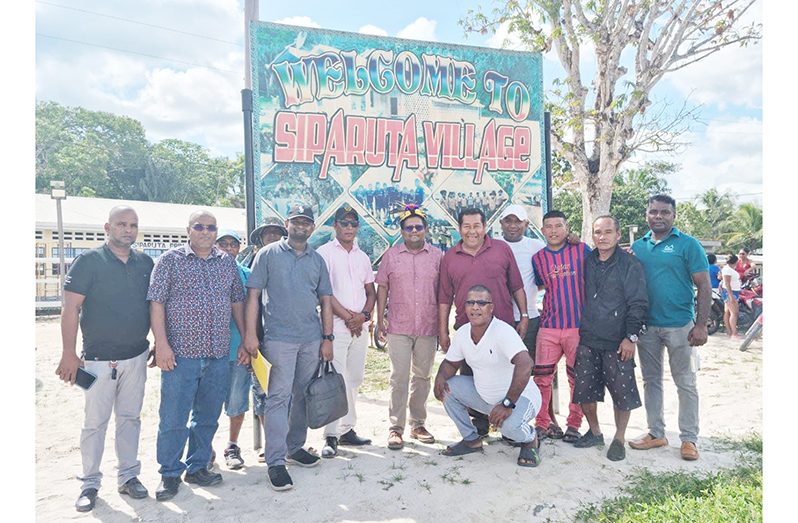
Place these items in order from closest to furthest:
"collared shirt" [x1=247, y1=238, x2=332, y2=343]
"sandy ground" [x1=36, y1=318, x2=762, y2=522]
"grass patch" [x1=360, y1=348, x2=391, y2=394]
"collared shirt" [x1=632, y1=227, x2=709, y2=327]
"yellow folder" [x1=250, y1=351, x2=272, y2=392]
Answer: "sandy ground" [x1=36, y1=318, x2=762, y2=522] → "yellow folder" [x1=250, y1=351, x2=272, y2=392] → "collared shirt" [x1=247, y1=238, x2=332, y2=343] → "collared shirt" [x1=632, y1=227, x2=709, y2=327] → "grass patch" [x1=360, y1=348, x2=391, y2=394]

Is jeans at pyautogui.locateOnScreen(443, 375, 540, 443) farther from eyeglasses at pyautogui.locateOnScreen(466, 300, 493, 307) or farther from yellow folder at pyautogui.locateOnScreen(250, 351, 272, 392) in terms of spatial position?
yellow folder at pyautogui.locateOnScreen(250, 351, 272, 392)

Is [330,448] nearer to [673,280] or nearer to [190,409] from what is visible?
[190,409]

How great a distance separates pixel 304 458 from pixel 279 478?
43 cm

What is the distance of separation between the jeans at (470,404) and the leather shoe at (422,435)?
1.31 ft

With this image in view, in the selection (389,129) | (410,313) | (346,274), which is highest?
(389,129)

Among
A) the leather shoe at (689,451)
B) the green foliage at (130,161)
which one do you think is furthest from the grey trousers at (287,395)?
the green foliage at (130,161)

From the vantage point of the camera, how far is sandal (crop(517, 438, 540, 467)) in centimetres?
404

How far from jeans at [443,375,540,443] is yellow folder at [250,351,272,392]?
4.72 feet

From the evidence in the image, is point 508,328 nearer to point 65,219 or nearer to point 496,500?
point 496,500

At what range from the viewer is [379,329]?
466cm

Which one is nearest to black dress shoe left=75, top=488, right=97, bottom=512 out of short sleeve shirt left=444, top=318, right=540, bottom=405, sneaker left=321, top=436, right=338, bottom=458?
sneaker left=321, top=436, right=338, bottom=458

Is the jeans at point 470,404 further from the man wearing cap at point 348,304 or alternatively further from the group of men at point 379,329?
the man wearing cap at point 348,304

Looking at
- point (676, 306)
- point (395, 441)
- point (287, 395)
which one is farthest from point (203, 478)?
point (676, 306)

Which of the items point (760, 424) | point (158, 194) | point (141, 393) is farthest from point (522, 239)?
point (158, 194)
